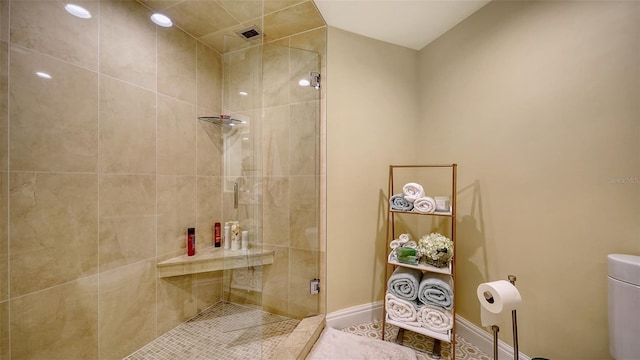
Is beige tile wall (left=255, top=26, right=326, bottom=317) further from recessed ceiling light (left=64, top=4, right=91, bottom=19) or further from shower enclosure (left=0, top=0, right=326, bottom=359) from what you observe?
recessed ceiling light (left=64, top=4, right=91, bottom=19)

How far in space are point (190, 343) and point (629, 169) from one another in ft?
7.74

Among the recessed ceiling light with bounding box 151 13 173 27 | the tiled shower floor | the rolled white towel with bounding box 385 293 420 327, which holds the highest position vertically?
the recessed ceiling light with bounding box 151 13 173 27

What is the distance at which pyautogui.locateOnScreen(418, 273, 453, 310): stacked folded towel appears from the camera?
4.37 feet

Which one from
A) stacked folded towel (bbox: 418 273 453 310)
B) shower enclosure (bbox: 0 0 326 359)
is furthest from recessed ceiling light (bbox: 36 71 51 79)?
stacked folded towel (bbox: 418 273 453 310)

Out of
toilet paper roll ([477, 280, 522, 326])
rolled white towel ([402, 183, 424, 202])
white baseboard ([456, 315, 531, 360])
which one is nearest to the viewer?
toilet paper roll ([477, 280, 522, 326])

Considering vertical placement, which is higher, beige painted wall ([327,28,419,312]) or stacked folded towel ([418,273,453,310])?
beige painted wall ([327,28,419,312])

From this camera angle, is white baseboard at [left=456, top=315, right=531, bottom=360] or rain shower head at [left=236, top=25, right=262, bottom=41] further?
rain shower head at [left=236, top=25, right=262, bottom=41]

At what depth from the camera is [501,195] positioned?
1.34 m

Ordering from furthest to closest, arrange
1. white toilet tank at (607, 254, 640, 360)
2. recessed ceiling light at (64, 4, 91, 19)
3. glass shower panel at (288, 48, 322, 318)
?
Result: glass shower panel at (288, 48, 322, 318) → recessed ceiling light at (64, 4, 91, 19) → white toilet tank at (607, 254, 640, 360)

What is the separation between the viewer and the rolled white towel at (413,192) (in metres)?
1.50

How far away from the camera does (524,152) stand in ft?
4.05

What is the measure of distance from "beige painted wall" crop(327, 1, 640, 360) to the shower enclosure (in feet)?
1.05

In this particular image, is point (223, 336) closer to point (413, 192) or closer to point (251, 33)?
point (413, 192)

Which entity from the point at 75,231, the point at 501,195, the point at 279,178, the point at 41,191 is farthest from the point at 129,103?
the point at 501,195
